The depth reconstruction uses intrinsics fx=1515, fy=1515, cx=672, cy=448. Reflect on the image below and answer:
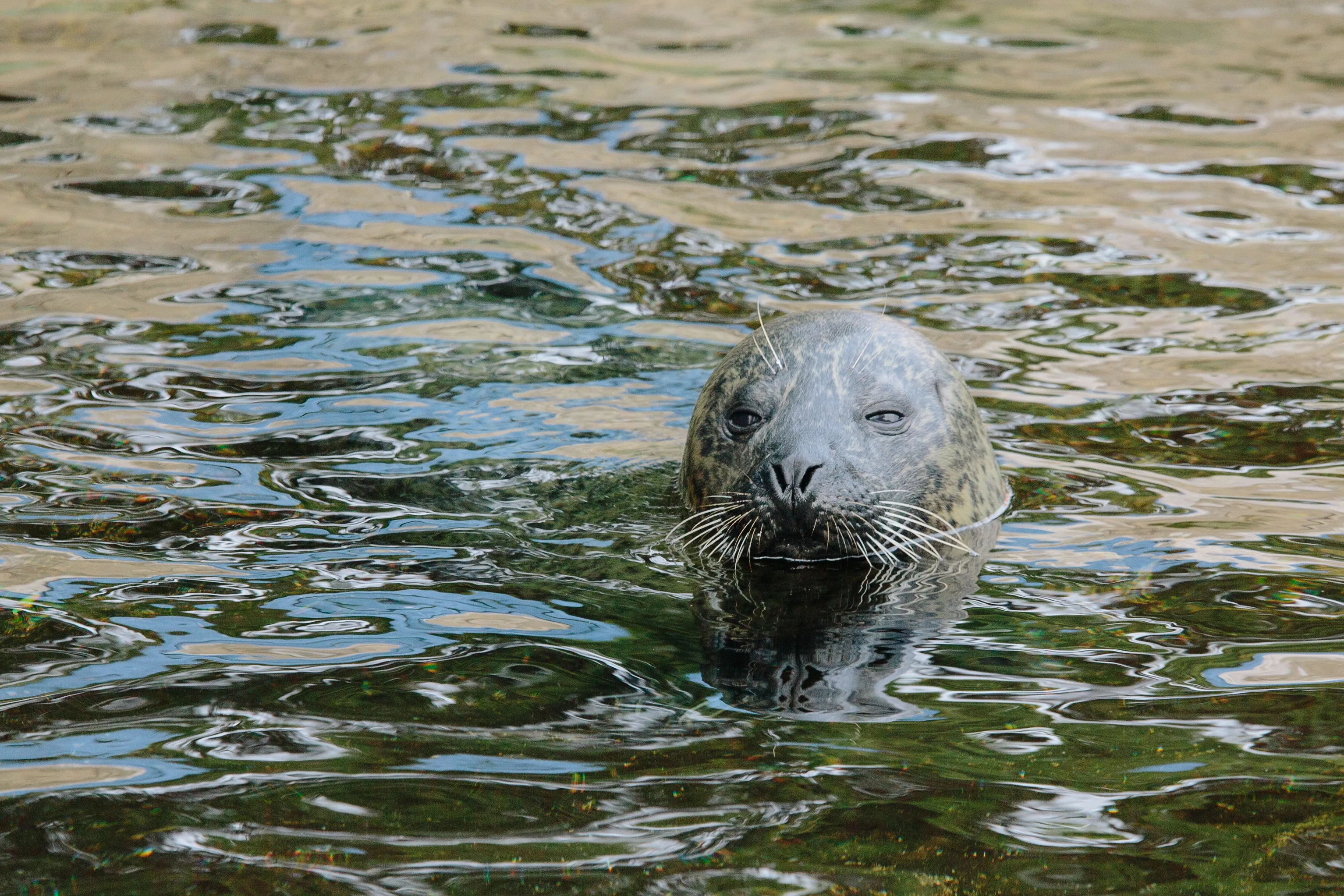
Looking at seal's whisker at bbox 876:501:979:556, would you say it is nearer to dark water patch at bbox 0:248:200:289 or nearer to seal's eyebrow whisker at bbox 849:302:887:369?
seal's eyebrow whisker at bbox 849:302:887:369

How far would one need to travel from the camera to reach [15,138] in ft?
34.2

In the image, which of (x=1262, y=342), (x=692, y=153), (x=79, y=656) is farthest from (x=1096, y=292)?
(x=79, y=656)

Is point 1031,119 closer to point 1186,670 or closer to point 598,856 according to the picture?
point 1186,670

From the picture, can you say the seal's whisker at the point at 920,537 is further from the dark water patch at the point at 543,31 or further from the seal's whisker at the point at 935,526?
the dark water patch at the point at 543,31

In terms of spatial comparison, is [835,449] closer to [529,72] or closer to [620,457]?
[620,457]

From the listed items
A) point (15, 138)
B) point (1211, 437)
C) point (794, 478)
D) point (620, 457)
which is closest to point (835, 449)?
point (794, 478)

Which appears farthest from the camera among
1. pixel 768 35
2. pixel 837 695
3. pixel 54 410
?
pixel 768 35

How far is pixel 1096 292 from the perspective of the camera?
26.9 ft

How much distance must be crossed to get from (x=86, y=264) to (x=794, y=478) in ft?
16.9

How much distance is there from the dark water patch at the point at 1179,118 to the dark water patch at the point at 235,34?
6943 millimetres

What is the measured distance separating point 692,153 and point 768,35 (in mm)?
3459

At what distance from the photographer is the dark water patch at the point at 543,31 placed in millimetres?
13289

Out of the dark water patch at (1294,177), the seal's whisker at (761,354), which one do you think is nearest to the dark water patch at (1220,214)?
the dark water patch at (1294,177)

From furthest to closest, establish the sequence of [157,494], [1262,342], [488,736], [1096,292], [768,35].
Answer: [768,35]
[1096,292]
[1262,342]
[157,494]
[488,736]
